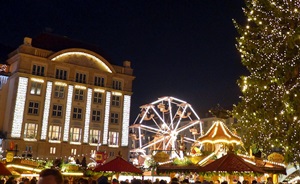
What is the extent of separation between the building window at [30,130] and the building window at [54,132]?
1.94 metres

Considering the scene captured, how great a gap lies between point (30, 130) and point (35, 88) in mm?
5069

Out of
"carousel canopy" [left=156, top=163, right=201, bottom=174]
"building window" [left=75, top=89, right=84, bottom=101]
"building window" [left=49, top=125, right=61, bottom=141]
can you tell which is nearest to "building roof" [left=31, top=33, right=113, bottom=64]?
"building window" [left=75, top=89, right=84, bottom=101]

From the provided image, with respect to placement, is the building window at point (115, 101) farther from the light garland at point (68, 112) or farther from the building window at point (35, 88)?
the building window at point (35, 88)

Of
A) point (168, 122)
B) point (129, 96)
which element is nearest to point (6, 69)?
point (129, 96)

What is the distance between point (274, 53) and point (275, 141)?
4026 millimetres

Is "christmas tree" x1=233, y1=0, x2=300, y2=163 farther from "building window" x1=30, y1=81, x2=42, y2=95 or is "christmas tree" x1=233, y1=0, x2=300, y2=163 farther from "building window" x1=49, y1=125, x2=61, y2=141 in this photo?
"building window" x1=30, y1=81, x2=42, y2=95

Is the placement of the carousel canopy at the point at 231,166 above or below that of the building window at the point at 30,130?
below

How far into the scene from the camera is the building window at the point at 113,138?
48156mm

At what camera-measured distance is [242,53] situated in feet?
58.6

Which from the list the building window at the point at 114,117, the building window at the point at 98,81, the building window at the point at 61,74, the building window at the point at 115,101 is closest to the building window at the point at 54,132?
the building window at the point at 61,74

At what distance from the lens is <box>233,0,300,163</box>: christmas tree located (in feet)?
49.6

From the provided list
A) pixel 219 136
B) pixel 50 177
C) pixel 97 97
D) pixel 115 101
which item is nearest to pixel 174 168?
pixel 219 136

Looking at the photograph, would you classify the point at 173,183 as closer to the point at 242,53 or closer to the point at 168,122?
the point at 242,53

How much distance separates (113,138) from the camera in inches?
1909
